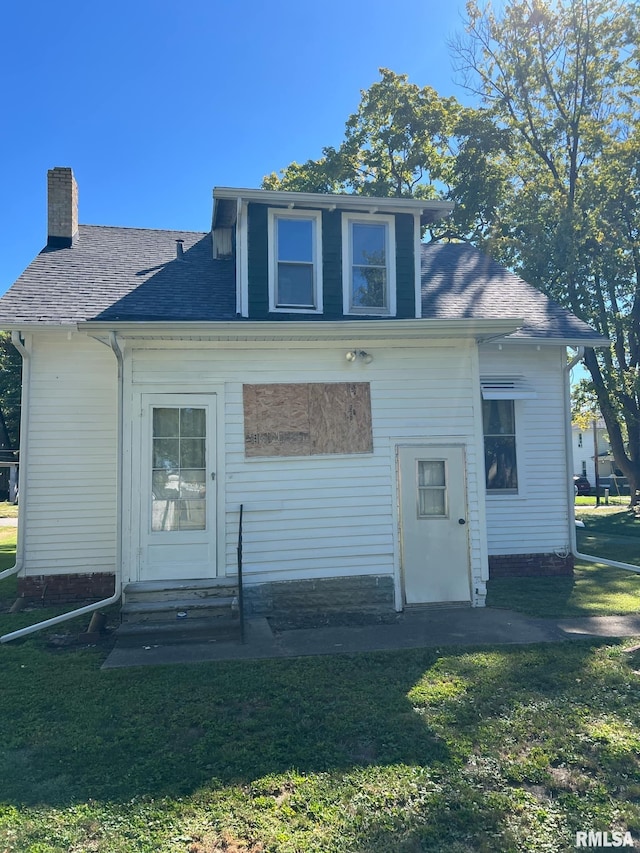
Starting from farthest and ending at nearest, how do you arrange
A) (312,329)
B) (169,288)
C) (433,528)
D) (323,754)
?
(169,288), (433,528), (312,329), (323,754)

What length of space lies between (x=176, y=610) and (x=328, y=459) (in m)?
2.49

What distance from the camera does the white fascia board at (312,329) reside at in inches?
264

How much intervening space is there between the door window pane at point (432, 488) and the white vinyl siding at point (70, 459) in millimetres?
4251

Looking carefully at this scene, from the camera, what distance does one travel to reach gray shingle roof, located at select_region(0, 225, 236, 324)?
8062 mm

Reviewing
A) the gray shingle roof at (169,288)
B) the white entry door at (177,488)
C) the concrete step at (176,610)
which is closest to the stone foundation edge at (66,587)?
the white entry door at (177,488)

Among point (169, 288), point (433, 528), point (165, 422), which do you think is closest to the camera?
point (165, 422)

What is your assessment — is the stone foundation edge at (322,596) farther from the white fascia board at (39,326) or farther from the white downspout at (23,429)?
the white fascia board at (39,326)

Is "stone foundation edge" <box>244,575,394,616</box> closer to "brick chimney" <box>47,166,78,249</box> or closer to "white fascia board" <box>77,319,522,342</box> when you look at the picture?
"white fascia board" <box>77,319,522,342</box>

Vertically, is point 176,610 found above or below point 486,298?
below

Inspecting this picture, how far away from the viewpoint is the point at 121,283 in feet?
30.2

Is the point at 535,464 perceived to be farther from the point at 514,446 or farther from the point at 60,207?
the point at 60,207

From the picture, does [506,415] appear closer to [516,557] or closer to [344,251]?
[516,557]

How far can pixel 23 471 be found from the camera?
7.97 metres

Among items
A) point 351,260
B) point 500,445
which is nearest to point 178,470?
point 351,260
